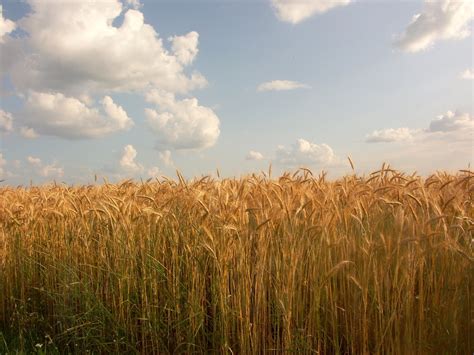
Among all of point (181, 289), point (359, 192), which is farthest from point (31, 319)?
point (359, 192)

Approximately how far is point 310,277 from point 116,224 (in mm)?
1556

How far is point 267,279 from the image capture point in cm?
260

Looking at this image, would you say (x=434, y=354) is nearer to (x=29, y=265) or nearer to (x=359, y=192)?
(x=359, y=192)

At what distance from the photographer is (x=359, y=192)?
124 inches

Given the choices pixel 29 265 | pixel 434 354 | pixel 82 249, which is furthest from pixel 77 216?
pixel 434 354

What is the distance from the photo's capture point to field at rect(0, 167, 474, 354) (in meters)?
2.21

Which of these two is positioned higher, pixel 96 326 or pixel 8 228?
pixel 8 228

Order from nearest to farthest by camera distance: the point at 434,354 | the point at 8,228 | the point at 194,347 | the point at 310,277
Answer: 1. the point at 434,354
2. the point at 310,277
3. the point at 194,347
4. the point at 8,228

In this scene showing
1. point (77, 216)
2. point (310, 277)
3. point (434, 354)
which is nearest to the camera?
point (434, 354)

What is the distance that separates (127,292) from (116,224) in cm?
54

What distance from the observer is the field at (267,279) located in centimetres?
221

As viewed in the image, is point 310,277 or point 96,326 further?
point 96,326

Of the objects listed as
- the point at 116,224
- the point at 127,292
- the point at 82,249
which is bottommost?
the point at 127,292

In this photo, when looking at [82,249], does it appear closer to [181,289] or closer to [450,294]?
[181,289]
